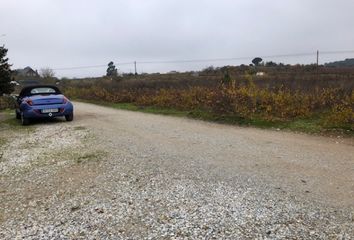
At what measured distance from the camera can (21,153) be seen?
1057cm

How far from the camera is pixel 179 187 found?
6.99 metres

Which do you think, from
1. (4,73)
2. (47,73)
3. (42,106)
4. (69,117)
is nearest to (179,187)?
(42,106)

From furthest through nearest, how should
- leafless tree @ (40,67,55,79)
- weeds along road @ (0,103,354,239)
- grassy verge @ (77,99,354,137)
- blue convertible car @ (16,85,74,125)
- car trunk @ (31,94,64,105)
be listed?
1. leafless tree @ (40,67,55,79)
2. car trunk @ (31,94,64,105)
3. blue convertible car @ (16,85,74,125)
4. grassy verge @ (77,99,354,137)
5. weeds along road @ (0,103,354,239)

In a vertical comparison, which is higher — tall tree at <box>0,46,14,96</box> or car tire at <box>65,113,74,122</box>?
tall tree at <box>0,46,14,96</box>

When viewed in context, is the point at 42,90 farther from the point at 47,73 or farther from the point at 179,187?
the point at 47,73

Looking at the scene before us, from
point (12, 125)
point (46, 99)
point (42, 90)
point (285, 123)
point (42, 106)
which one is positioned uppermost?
point (42, 90)

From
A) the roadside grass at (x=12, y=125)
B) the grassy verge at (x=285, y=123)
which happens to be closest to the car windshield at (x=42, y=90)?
the roadside grass at (x=12, y=125)

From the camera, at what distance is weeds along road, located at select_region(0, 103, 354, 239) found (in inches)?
212

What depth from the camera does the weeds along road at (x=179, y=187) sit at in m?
5.39

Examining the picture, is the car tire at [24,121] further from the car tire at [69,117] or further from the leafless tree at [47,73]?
the leafless tree at [47,73]

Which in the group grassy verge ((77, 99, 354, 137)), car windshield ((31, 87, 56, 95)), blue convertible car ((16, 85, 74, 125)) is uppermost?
car windshield ((31, 87, 56, 95))

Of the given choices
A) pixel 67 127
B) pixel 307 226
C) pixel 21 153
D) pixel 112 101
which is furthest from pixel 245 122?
pixel 112 101

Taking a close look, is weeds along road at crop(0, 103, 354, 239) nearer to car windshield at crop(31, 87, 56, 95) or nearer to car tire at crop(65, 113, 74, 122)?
car tire at crop(65, 113, 74, 122)

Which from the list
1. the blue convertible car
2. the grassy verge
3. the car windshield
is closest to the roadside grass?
the blue convertible car
